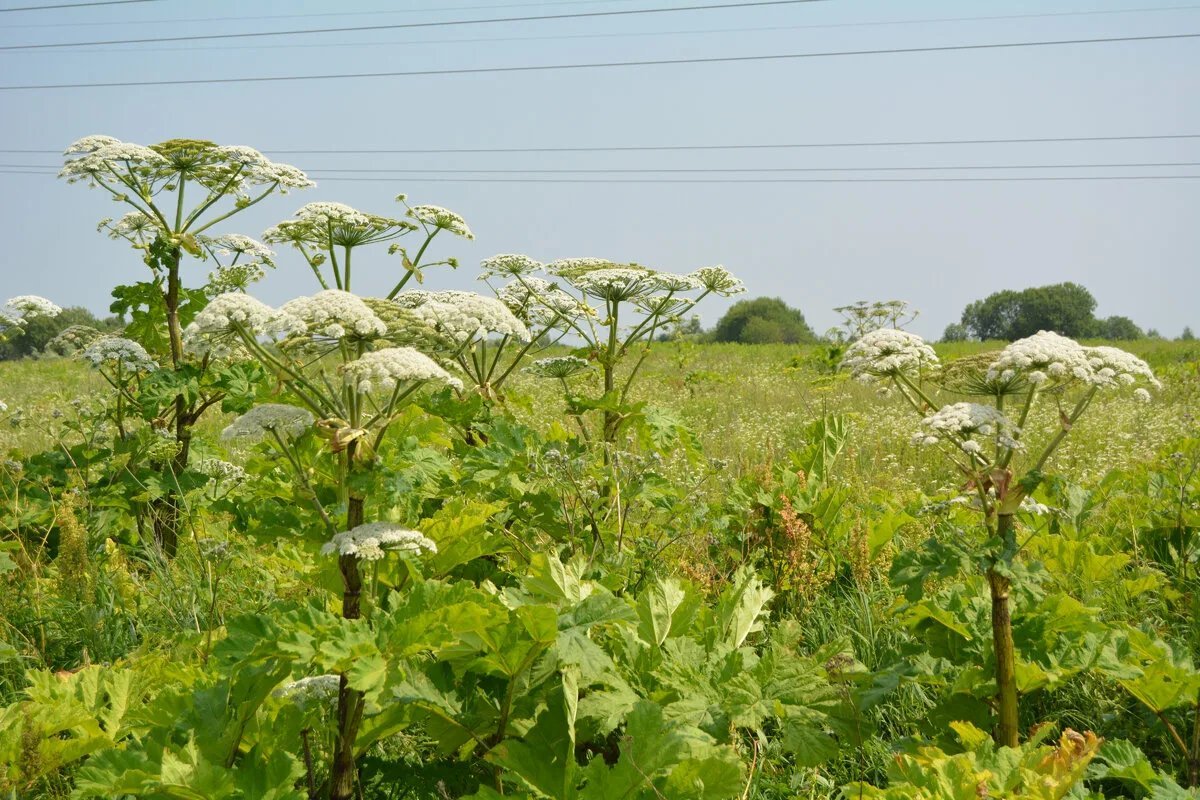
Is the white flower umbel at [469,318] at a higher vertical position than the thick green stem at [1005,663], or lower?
higher

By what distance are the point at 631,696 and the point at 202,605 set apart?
9.27 ft

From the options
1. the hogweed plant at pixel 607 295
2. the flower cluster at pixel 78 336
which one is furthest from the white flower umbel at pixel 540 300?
the flower cluster at pixel 78 336

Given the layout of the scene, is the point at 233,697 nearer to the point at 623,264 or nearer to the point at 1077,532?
Result: the point at 623,264

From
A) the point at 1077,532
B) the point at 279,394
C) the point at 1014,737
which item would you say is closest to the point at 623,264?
the point at 279,394

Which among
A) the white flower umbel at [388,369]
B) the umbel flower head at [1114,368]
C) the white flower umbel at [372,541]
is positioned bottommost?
the white flower umbel at [372,541]

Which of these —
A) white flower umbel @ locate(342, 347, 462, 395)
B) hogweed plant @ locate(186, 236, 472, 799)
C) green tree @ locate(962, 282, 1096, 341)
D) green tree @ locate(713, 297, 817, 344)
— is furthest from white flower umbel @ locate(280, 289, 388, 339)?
green tree @ locate(962, 282, 1096, 341)

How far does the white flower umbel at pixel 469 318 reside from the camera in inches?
128

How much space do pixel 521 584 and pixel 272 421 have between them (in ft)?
3.38

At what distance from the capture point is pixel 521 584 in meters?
3.15

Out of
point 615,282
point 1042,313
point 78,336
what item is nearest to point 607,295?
point 615,282

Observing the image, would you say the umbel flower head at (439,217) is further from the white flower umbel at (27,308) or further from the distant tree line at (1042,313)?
the distant tree line at (1042,313)

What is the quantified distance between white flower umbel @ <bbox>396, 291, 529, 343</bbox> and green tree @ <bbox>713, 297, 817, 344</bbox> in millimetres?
83724

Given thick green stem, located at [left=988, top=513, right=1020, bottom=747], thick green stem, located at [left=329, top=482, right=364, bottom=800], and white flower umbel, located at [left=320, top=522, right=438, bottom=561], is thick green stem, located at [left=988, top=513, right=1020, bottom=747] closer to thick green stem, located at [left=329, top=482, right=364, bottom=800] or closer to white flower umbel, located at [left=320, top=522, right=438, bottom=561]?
white flower umbel, located at [left=320, top=522, right=438, bottom=561]

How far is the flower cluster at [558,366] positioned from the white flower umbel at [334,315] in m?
1.93
